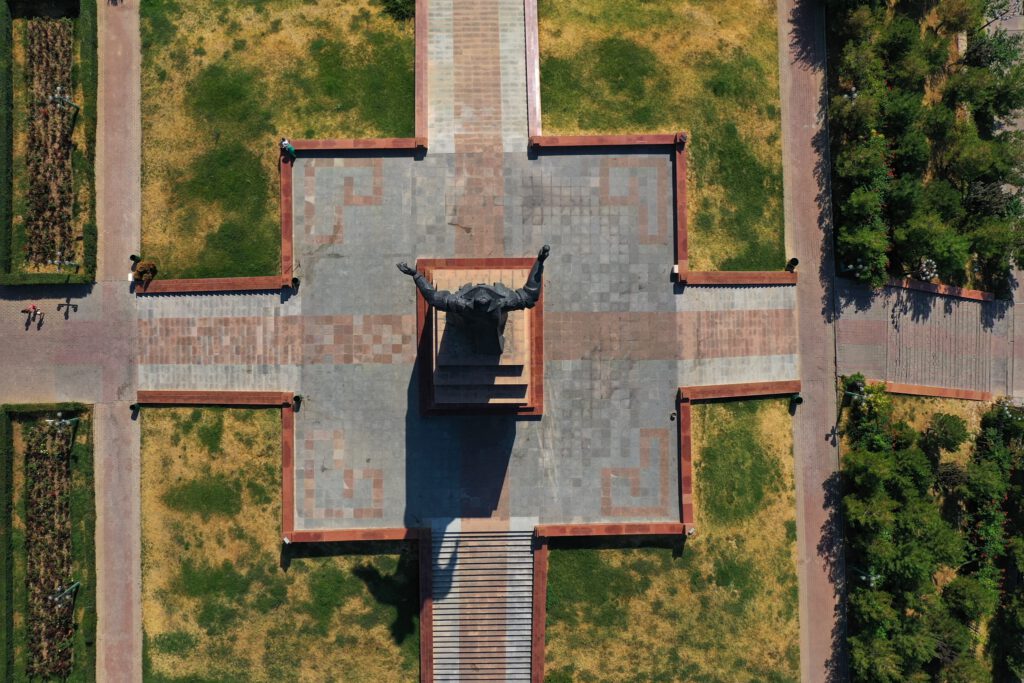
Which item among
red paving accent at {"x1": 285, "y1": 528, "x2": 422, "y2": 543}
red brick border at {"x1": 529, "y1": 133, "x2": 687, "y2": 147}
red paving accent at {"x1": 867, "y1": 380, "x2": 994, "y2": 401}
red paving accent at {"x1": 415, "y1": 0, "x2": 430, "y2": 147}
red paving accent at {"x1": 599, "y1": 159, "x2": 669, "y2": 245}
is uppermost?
red paving accent at {"x1": 415, "y1": 0, "x2": 430, "y2": 147}

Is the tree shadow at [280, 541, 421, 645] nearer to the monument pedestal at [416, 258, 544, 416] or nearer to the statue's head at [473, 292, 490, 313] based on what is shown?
the monument pedestal at [416, 258, 544, 416]

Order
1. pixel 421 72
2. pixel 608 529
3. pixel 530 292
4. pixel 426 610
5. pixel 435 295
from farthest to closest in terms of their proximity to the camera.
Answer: pixel 421 72 < pixel 608 529 < pixel 426 610 < pixel 435 295 < pixel 530 292

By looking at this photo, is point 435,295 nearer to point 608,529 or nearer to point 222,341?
point 222,341

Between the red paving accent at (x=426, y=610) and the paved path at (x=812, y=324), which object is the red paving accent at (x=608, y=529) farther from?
the paved path at (x=812, y=324)

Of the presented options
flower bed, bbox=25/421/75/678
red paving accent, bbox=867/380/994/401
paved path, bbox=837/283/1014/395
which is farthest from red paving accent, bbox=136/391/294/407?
red paving accent, bbox=867/380/994/401

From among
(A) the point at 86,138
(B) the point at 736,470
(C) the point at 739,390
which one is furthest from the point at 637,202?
(A) the point at 86,138

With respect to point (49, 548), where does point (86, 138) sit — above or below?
above
